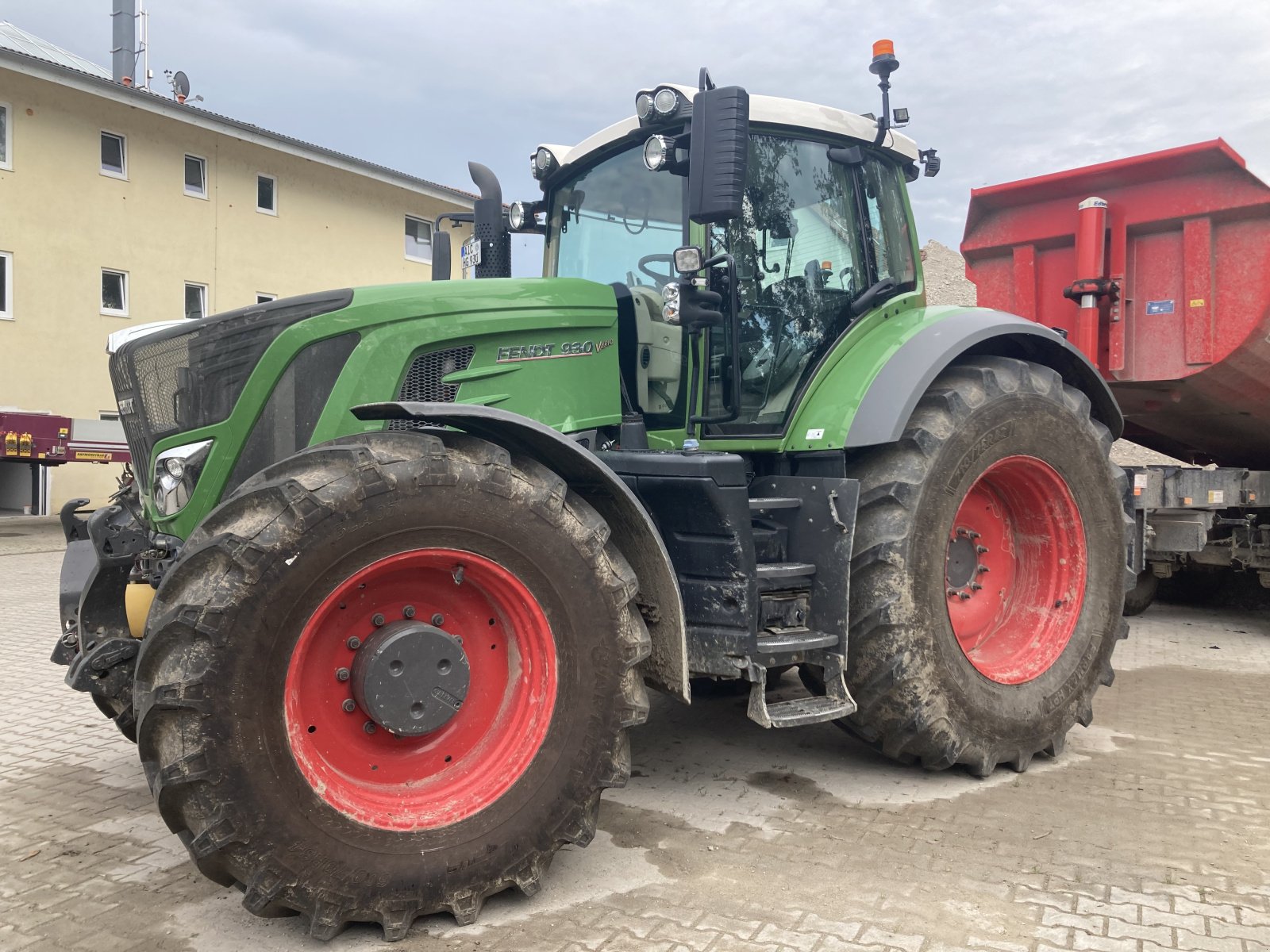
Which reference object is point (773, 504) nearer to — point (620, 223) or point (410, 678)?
point (620, 223)

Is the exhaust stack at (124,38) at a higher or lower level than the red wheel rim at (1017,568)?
higher

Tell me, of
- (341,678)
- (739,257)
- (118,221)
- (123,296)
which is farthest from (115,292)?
(341,678)

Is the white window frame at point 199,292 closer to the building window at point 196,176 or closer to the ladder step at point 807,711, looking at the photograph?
the building window at point 196,176

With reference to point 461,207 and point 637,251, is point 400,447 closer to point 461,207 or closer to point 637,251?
point 637,251

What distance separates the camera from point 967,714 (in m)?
4.17

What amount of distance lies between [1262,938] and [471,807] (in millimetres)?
2248

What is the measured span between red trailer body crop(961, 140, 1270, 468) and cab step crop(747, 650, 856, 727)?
12.2 ft

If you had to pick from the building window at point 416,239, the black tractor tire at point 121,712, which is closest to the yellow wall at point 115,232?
the building window at point 416,239

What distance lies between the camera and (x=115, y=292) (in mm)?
19062

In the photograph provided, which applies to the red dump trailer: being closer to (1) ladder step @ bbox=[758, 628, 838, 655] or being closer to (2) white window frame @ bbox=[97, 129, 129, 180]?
(1) ladder step @ bbox=[758, 628, 838, 655]

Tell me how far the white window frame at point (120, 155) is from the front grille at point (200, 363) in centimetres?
1728

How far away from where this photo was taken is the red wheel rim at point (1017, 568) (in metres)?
4.66

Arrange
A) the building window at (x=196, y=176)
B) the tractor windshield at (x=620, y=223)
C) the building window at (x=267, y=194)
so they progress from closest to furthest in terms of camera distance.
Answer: the tractor windshield at (x=620, y=223)
the building window at (x=196, y=176)
the building window at (x=267, y=194)

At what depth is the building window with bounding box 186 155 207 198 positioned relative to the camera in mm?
20172
